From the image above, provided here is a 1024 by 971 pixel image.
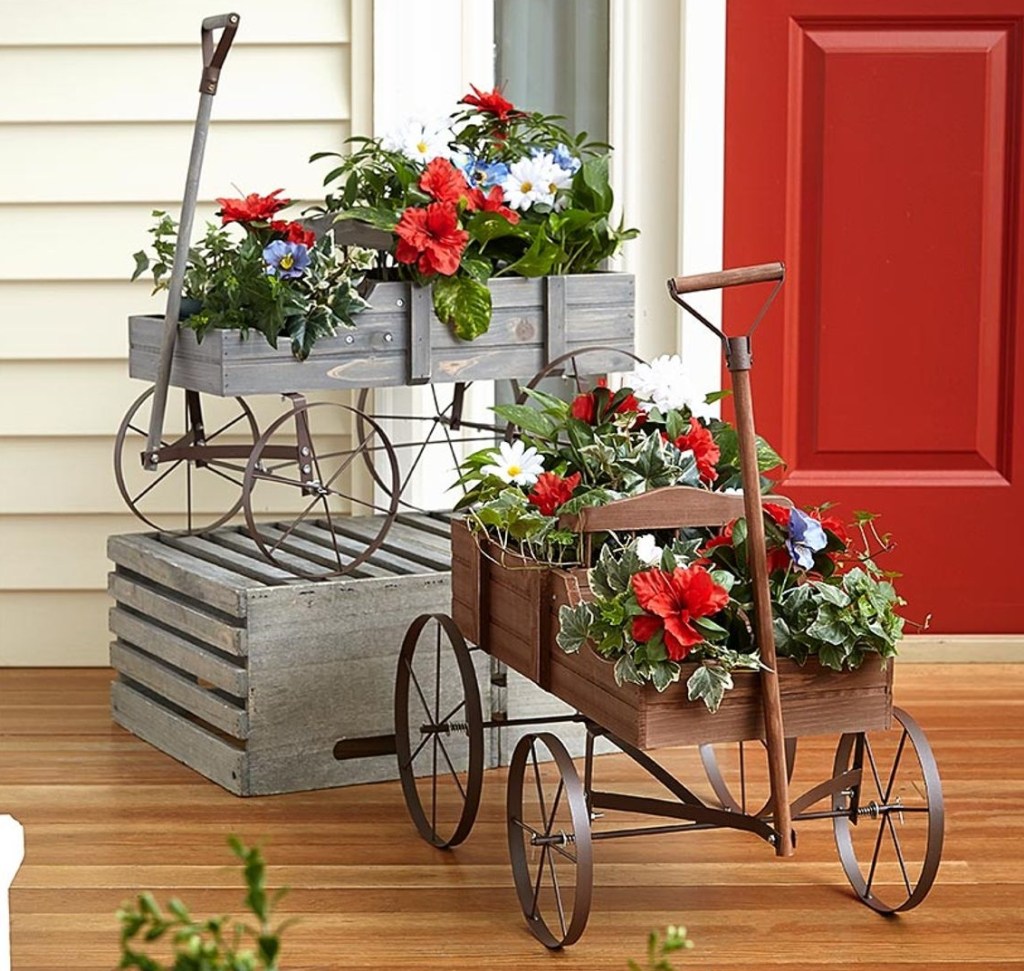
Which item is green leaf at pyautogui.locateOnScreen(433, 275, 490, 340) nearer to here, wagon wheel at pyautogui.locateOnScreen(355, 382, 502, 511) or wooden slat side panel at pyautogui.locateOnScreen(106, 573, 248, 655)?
wagon wheel at pyautogui.locateOnScreen(355, 382, 502, 511)

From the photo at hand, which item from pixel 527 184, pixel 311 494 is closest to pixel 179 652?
pixel 311 494

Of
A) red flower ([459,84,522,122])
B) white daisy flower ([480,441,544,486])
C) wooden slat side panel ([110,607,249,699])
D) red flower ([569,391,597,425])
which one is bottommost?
wooden slat side panel ([110,607,249,699])

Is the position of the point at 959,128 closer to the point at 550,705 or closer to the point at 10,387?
the point at 550,705

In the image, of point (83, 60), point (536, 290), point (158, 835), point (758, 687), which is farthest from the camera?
point (83, 60)

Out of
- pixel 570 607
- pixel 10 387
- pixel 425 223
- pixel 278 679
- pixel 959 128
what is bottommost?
pixel 278 679

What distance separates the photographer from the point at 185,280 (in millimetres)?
3027

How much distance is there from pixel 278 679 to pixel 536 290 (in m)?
0.82

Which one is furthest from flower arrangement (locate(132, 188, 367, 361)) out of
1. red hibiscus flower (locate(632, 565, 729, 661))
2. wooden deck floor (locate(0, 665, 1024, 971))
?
red hibiscus flower (locate(632, 565, 729, 661))

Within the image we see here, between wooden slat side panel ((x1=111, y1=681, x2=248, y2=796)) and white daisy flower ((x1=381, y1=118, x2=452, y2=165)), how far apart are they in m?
1.06

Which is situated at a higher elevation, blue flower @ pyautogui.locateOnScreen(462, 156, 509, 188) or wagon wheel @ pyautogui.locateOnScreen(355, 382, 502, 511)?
blue flower @ pyautogui.locateOnScreen(462, 156, 509, 188)

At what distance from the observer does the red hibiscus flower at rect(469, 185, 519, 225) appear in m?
3.03

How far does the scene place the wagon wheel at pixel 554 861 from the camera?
219 cm

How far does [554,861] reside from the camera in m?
2.64

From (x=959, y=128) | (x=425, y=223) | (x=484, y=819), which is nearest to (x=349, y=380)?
(x=425, y=223)
